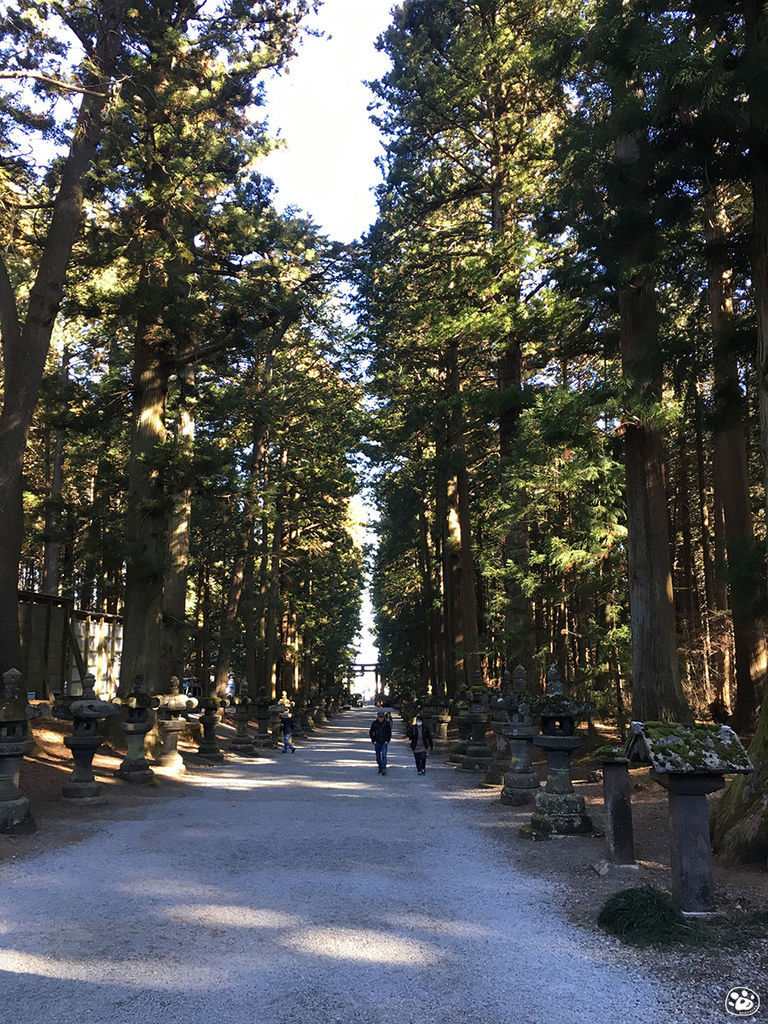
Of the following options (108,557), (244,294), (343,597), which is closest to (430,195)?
(244,294)

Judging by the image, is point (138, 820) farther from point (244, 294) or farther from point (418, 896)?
point (244, 294)

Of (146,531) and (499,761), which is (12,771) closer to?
(146,531)

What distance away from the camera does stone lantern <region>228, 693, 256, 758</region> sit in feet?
69.9

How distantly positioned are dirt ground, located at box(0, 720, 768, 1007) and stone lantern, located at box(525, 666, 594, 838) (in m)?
0.23

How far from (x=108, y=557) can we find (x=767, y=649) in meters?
13.1

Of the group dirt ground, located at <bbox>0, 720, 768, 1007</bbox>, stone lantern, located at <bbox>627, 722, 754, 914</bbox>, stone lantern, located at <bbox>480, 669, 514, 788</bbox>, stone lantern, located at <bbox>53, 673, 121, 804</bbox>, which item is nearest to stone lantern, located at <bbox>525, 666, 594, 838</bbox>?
dirt ground, located at <bbox>0, 720, 768, 1007</bbox>

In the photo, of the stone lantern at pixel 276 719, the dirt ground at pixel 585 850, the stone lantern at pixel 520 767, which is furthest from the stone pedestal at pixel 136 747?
the stone lantern at pixel 276 719

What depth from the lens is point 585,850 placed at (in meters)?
7.83

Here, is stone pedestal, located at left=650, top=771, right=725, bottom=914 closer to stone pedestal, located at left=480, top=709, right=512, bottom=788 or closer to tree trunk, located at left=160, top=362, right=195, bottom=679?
stone pedestal, located at left=480, top=709, right=512, bottom=788

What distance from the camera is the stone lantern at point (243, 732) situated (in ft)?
69.9

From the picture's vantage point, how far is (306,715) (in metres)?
36.2

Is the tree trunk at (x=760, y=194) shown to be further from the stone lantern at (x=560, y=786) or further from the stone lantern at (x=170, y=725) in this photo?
the stone lantern at (x=170, y=725)

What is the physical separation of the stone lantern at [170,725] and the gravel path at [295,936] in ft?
20.7

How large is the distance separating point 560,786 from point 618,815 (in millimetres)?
2077
